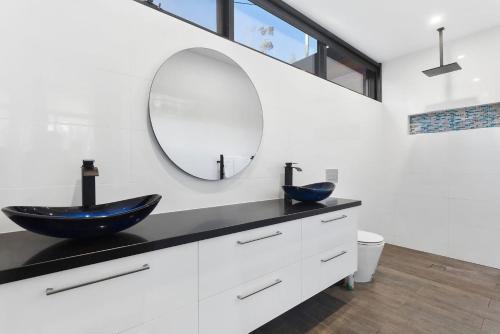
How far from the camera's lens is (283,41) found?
2.45 m

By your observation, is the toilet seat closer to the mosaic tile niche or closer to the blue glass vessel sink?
the mosaic tile niche

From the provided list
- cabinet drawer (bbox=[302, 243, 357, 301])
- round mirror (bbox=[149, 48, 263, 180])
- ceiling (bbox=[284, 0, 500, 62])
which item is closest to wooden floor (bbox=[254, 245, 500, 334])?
cabinet drawer (bbox=[302, 243, 357, 301])

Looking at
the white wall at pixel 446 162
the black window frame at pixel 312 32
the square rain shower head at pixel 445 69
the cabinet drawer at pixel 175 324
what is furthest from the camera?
the white wall at pixel 446 162

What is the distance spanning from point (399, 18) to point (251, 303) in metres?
2.89

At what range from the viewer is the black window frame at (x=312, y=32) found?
198cm

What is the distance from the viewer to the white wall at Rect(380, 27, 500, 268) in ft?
9.04

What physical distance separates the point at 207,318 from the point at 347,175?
2.33 m

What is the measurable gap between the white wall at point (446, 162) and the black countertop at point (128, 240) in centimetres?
236

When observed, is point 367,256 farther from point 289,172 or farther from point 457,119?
point 457,119

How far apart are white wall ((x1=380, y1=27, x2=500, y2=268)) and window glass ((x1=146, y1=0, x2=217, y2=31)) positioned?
107 inches

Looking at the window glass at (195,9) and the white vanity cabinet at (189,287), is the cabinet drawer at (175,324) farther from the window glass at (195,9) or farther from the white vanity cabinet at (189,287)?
the window glass at (195,9)

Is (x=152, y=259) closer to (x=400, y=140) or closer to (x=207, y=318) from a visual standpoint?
(x=207, y=318)

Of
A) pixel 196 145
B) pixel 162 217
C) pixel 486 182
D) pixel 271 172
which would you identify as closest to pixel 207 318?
pixel 162 217

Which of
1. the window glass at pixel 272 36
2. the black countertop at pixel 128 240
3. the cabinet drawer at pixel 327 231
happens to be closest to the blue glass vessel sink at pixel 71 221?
the black countertop at pixel 128 240
